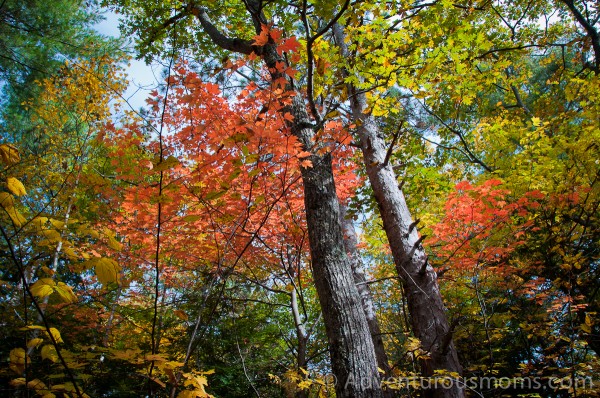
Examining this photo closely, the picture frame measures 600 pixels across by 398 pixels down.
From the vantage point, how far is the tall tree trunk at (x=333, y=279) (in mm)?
1957

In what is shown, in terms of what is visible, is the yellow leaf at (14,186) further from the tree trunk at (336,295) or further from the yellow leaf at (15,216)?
the tree trunk at (336,295)

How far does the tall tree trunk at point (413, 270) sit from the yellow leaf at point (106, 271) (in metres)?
2.04

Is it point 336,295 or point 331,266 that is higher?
point 331,266

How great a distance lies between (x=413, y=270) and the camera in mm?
→ 3422

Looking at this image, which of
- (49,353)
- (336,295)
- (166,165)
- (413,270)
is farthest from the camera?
(413,270)

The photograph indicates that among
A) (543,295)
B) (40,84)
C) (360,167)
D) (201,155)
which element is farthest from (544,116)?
(40,84)

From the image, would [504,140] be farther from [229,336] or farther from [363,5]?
[229,336]

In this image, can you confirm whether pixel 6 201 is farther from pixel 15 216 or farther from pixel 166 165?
pixel 166 165

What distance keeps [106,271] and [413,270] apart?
3.01 meters

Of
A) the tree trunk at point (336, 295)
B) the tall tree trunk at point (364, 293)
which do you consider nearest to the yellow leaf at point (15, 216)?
the tree trunk at point (336, 295)

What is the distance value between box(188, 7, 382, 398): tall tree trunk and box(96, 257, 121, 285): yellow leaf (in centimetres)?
138

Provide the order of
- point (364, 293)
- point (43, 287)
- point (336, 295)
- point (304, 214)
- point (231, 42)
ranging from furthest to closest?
1. point (364, 293)
2. point (304, 214)
3. point (231, 42)
4. point (336, 295)
5. point (43, 287)

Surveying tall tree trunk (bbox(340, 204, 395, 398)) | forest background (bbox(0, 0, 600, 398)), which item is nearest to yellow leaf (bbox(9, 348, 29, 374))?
forest background (bbox(0, 0, 600, 398))

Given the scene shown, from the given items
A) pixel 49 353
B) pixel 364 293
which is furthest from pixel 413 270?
pixel 49 353
